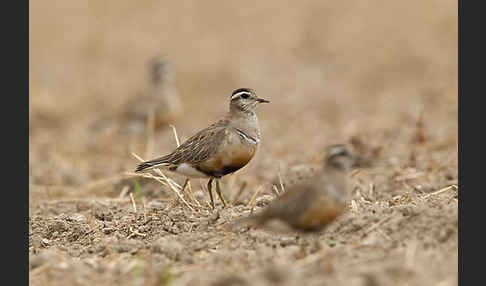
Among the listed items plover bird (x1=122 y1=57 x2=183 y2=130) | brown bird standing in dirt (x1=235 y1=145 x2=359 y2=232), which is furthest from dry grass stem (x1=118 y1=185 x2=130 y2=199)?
plover bird (x1=122 y1=57 x2=183 y2=130)

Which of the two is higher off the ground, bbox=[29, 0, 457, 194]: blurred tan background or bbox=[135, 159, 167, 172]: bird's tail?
bbox=[29, 0, 457, 194]: blurred tan background

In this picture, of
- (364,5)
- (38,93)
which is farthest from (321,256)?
(364,5)

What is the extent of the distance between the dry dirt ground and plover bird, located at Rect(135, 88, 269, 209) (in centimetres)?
41

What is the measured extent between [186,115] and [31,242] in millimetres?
9637

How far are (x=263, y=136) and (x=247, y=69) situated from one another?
5.26m

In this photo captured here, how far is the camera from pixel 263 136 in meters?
14.0

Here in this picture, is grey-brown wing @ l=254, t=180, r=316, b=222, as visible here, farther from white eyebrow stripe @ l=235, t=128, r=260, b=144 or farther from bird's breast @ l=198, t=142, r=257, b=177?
white eyebrow stripe @ l=235, t=128, r=260, b=144

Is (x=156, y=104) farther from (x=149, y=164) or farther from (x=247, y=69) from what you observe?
(x=149, y=164)

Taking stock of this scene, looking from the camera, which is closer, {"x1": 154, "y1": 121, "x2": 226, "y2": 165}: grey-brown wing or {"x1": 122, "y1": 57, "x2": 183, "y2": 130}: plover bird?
{"x1": 154, "y1": 121, "x2": 226, "y2": 165}: grey-brown wing

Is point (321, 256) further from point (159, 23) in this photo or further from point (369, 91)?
point (159, 23)

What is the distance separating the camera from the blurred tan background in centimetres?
1417

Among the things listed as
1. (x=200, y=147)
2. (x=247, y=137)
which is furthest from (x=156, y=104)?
(x=247, y=137)

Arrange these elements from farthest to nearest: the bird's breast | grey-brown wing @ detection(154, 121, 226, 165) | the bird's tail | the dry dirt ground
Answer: the bird's tail < grey-brown wing @ detection(154, 121, 226, 165) < the bird's breast < the dry dirt ground

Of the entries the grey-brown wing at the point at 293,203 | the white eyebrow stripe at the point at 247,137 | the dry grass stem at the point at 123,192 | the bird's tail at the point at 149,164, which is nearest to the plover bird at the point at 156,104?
the dry grass stem at the point at 123,192
